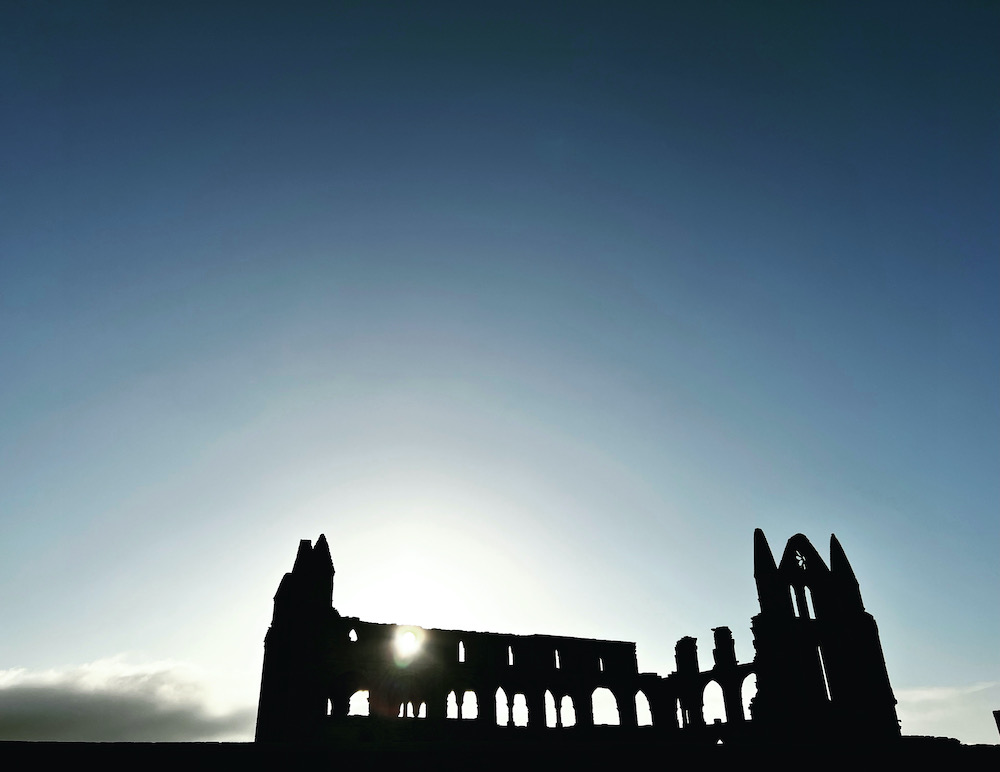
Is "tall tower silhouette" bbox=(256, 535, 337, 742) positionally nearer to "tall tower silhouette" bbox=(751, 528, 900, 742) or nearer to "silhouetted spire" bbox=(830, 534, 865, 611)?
"tall tower silhouette" bbox=(751, 528, 900, 742)

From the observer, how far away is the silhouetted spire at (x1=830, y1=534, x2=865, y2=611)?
2816 cm

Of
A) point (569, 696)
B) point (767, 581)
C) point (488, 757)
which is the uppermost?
point (767, 581)

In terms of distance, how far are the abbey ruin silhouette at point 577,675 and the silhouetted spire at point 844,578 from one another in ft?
0.14

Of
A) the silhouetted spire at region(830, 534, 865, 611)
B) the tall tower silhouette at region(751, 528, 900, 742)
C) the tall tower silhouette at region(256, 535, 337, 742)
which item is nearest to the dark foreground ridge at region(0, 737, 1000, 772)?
the tall tower silhouette at region(751, 528, 900, 742)

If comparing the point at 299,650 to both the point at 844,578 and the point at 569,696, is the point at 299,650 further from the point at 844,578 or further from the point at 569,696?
the point at 844,578

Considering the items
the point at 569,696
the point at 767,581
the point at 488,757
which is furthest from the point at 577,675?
the point at 488,757

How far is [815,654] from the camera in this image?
27125 mm

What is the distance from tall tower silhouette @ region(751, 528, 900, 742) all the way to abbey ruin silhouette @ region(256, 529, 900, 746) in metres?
0.04

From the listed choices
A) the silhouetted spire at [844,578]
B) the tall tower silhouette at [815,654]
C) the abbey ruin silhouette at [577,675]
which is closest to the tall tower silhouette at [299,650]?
the abbey ruin silhouette at [577,675]

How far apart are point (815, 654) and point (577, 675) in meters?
12.7

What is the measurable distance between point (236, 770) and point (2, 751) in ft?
16.3

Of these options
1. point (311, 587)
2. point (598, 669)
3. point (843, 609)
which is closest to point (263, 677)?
point (311, 587)

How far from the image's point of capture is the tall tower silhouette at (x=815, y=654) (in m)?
25.3

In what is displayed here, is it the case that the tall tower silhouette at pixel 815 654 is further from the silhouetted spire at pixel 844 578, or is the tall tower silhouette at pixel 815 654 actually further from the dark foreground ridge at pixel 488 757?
the dark foreground ridge at pixel 488 757
